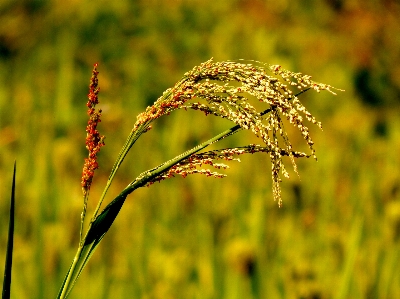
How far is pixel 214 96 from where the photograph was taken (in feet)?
2.29

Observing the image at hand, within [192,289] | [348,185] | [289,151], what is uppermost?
[348,185]

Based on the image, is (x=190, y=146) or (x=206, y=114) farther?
(x=190, y=146)

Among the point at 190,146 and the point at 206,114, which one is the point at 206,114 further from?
the point at 190,146

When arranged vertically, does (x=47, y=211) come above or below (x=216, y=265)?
above

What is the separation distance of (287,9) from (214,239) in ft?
11.7

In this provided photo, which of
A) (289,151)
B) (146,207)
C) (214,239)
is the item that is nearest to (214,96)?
(289,151)

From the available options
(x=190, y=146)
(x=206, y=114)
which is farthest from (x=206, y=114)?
(x=190, y=146)

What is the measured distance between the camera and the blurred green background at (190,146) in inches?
77.1

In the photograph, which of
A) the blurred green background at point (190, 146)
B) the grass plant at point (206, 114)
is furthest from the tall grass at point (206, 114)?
the blurred green background at point (190, 146)

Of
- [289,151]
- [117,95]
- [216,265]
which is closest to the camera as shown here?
[289,151]

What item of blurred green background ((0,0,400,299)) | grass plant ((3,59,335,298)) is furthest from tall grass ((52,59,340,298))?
blurred green background ((0,0,400,299))

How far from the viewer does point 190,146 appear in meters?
3.21

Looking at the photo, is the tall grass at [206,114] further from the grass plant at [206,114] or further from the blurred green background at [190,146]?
the blurred green background at [190,146]

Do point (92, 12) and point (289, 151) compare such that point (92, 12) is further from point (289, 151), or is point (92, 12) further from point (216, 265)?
point (289, 151)
